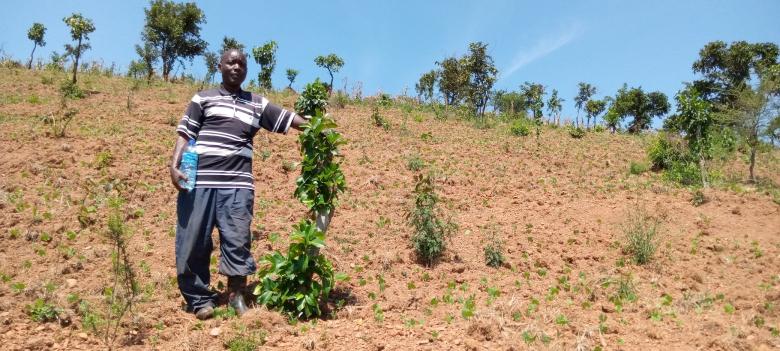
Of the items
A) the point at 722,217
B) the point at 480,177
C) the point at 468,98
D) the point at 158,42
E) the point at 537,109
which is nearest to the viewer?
the point at 722,217

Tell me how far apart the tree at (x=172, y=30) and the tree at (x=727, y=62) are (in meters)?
26.2

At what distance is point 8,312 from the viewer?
3.54 meters

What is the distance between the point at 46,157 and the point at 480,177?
719cm

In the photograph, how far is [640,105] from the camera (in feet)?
109

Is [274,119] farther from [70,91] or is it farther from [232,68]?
[70,91]

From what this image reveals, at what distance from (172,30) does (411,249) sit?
20890 millimetres

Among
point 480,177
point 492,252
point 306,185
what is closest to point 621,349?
point 492,252

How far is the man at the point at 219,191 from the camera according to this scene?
361 cm

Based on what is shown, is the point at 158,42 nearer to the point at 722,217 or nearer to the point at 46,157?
the point at 46,157

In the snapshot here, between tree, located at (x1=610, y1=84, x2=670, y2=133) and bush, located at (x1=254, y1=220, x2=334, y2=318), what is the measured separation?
3181cm

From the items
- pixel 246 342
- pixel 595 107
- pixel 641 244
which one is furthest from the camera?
pixel 595 107

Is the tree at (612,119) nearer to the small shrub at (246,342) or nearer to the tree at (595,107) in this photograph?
the tree at (595,107)

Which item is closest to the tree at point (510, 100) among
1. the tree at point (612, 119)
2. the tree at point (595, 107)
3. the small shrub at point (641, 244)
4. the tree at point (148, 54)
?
the tree at point (595, 107)

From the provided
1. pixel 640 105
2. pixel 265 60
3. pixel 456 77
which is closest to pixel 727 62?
pixel 640 105
